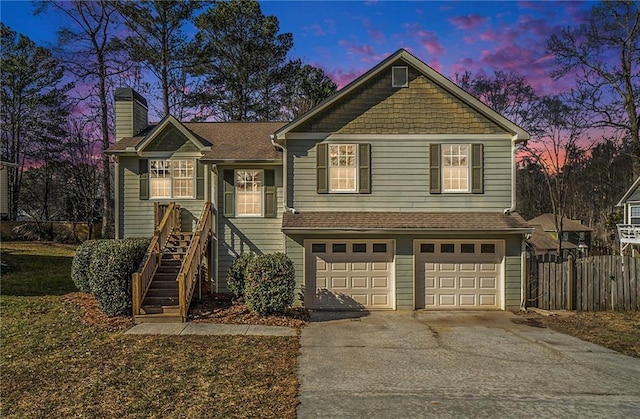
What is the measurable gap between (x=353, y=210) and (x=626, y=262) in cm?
797

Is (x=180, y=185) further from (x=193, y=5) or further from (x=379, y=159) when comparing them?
(x=193, y=5)

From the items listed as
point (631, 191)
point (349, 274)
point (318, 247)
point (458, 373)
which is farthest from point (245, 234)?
point (631, 191)

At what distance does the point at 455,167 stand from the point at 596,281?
204 inches

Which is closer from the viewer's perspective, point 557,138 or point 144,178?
point 144,178

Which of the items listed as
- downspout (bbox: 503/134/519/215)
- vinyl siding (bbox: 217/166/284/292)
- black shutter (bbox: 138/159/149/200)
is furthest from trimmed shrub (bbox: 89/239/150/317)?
downspout (bbox: 503/134/519/215)

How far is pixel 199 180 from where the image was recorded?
13.9 metres

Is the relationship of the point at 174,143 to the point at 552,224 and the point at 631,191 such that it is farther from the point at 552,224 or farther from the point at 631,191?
the point at 552,224

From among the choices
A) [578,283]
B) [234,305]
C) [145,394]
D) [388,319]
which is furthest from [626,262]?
[145,394]

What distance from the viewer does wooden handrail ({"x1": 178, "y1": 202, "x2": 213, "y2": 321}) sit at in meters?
10.0

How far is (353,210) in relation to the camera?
1211cm

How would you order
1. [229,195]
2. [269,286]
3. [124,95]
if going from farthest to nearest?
[124,95] → [229,195] → [269,286]

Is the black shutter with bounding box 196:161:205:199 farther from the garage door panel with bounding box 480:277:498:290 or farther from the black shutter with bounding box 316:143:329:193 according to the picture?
the garage door panel with bounding box 480:277:498:290

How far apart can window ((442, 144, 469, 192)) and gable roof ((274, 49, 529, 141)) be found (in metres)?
1.21

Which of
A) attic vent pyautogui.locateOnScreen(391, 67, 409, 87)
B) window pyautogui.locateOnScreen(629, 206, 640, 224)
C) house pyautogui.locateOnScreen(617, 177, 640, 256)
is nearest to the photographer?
attic vent pyautogui.locateOnScreen(391, 67, 409, 87)
